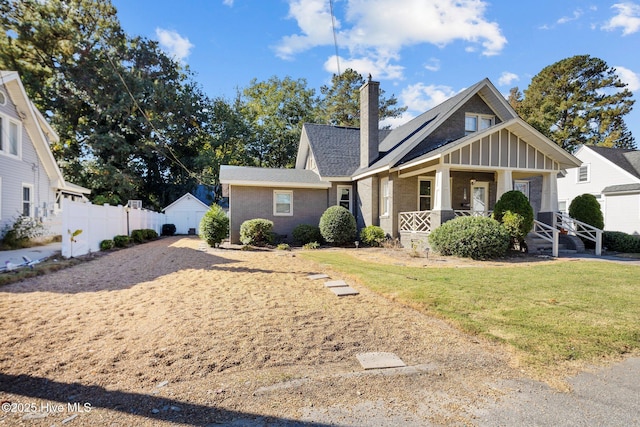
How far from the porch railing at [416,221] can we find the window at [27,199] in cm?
1705

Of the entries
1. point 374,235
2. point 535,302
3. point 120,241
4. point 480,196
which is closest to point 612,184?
point 480,196

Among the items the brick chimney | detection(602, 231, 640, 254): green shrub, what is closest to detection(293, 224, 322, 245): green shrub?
the brick chimney

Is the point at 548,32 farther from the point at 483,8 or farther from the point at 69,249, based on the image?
the point at 69,249

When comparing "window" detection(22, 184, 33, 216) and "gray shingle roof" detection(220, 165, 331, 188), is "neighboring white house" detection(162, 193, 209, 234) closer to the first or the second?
"gray shingle roof" detection(220, 165, 331, 188)

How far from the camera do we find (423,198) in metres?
15.6

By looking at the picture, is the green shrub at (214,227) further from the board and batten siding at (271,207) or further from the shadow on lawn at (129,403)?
the shadow on lawn at (129,403)

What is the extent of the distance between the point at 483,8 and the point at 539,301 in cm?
1006

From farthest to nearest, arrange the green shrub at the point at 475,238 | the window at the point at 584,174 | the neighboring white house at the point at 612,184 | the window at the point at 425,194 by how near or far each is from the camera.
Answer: the window at the point at 584,174
the neighboring white house at the point at 612,184
the window at the point at 425,194
the green shrub at the point at 475,238

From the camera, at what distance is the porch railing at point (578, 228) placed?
1293 centimetres

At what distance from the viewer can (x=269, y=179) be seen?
16.6 m

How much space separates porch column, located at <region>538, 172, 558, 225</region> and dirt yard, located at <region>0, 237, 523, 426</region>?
11.3m

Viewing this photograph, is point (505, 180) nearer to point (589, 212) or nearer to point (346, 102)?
point (589, 212)

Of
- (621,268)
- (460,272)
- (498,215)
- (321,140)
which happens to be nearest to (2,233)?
(321,140)

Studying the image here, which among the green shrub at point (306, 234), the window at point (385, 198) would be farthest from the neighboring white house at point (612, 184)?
the green shrub at point (306, 234)
